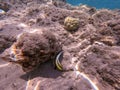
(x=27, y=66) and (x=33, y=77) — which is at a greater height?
(x=27, y=66)

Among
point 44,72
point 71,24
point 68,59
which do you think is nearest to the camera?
point 44,72

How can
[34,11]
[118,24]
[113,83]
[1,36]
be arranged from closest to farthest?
[113,83] → [118,24] → [1,36] → [34,11]

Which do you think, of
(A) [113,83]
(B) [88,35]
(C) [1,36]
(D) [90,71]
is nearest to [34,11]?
(C) [1,36]

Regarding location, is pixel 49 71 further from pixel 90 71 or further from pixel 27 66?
pixel 90 71

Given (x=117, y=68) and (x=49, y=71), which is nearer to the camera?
(x=117, y=68)

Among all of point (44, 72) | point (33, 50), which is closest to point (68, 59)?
point (44, 72)

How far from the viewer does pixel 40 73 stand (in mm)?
3307

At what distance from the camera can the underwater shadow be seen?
10.6 feet

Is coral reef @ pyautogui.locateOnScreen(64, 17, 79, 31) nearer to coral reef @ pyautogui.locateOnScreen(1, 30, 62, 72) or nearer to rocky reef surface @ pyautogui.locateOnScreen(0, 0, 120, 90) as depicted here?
rocky reef surface @ pyautogui.locateOnScreen(0, 0, 120, 90)

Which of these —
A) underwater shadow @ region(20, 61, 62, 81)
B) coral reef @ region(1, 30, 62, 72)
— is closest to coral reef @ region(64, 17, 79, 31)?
coral reef @ region(1, 30, 62, 72)

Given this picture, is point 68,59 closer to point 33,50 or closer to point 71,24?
point 33,50

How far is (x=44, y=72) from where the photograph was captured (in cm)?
332

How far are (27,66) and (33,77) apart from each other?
Answer: 0.25 meters

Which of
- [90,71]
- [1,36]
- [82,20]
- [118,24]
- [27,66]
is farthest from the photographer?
[82,20]
